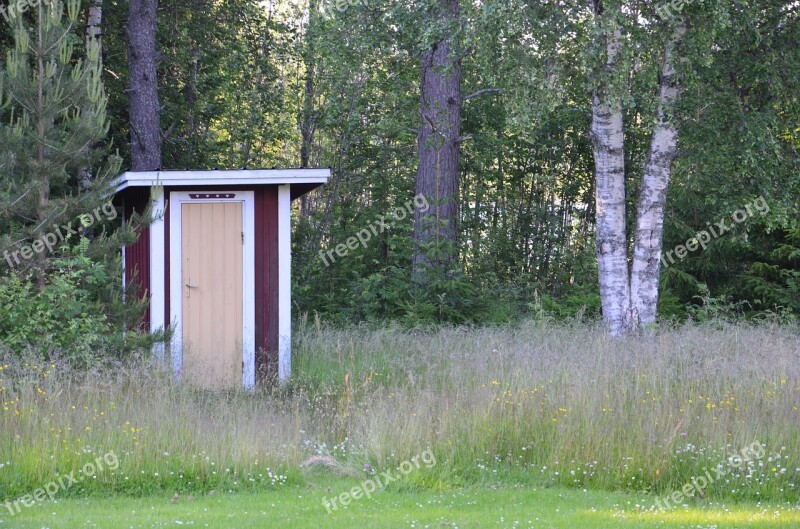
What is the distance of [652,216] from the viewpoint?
37.5 feet

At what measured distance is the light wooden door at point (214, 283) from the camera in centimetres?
1031

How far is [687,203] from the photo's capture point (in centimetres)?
1678

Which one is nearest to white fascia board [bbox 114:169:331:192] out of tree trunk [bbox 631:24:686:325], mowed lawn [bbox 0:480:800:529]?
tree trunk [bbox 631:24:686:325]

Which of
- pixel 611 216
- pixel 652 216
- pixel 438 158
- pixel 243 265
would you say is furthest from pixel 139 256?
pixel 652 216

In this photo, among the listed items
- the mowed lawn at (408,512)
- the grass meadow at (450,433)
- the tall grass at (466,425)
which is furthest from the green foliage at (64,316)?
the mowed lawn at (408,512)

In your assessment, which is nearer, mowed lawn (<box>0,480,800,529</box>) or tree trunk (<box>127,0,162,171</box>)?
mowed lawn (<box>0,480,800,529</box>)

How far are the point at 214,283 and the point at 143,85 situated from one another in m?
6.10

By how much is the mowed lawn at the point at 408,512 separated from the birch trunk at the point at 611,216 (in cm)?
507

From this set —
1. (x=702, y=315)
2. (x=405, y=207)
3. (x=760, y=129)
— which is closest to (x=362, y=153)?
(x=405, y=207)

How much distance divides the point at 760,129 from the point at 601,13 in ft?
8.09

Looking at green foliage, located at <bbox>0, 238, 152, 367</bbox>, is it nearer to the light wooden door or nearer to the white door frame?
the white door frame

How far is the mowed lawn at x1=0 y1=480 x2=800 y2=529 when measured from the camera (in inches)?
225

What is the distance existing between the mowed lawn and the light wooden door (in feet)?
12.8

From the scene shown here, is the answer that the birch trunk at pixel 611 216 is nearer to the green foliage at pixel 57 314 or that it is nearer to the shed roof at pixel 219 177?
the shed roof at pixel 219 177
